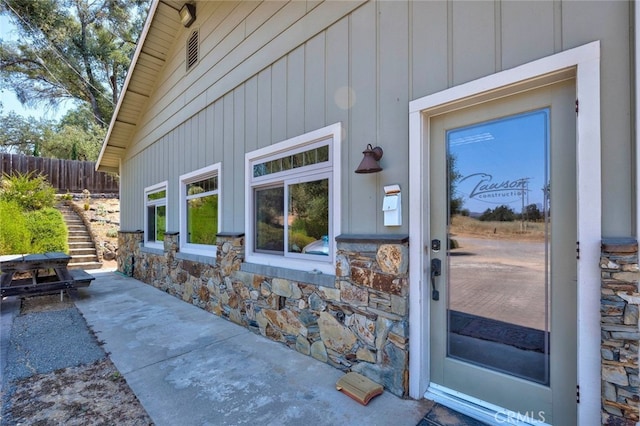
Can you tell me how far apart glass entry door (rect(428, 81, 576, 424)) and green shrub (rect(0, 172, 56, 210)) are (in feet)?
43.1

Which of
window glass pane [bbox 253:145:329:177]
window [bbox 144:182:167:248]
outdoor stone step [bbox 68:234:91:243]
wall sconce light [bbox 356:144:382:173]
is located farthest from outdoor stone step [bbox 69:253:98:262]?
wall sconce light [bbox 356:144:382:173]

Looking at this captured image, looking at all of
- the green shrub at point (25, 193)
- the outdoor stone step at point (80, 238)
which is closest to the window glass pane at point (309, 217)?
the outdoor stone step at point (80, 238)

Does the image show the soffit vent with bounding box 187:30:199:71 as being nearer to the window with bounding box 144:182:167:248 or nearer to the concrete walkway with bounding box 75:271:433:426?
the window with bounding box 144:182:167:248

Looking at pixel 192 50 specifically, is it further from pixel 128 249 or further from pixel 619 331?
pixel 619 331

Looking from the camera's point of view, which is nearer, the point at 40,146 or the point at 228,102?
the point at 228,102

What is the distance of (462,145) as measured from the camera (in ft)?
7.97

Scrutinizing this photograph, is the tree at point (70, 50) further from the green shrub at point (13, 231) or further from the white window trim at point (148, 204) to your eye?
the white window trim at point (148, 204)

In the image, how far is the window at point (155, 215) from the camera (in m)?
7.12

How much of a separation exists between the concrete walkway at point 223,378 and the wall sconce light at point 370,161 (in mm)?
1859

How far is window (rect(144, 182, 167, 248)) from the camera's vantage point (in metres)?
7.12

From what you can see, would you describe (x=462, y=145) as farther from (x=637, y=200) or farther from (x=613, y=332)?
(x=613, y=332)

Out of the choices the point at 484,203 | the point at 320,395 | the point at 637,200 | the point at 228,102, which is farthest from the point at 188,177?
the point at 637,200

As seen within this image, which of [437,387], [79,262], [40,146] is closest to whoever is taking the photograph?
[437,387]

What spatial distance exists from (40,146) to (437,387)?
81.3 feet
